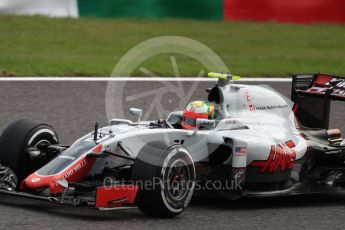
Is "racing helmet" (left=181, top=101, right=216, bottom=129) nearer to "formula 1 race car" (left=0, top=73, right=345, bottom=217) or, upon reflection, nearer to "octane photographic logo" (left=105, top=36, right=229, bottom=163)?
"formula 1 race car" (left=0, top=73, right=345, bottom=217)

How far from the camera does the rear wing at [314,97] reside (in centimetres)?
858

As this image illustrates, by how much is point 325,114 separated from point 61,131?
9.98 feet

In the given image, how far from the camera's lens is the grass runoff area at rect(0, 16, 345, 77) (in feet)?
43.2

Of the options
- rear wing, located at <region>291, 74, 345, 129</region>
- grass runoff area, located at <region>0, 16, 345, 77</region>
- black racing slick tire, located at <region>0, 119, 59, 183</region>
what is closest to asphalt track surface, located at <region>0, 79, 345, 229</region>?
black racing slick tire, located at <region>0, 119, 59, 183</region>

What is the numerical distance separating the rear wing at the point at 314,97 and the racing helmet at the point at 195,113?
1343 mm

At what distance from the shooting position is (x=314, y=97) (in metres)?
8.65

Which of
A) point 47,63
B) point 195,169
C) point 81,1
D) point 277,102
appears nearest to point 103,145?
point 195,169

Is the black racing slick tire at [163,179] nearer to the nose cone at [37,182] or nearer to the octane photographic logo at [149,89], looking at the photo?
the nose cone at [37,182]

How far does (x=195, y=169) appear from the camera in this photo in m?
Answer: 7.25

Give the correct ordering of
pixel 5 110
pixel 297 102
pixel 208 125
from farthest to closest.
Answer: pixel 5 110, pixel 297 102, pixel 208 125

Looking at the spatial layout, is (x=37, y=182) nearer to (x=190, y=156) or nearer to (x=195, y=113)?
(x=190, y=156)

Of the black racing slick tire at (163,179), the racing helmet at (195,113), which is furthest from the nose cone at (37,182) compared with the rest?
the racing helmet at (195,113)

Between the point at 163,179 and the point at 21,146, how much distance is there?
4.49ft

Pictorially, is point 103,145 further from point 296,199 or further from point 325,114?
point 325,114
